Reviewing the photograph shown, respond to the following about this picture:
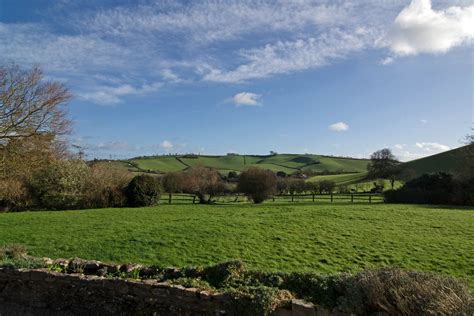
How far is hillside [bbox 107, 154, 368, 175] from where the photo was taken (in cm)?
9489

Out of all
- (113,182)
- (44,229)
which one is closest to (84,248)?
(44,229)

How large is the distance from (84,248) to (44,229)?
5.07 metres

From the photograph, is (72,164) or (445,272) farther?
(72,164)

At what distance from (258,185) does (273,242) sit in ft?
77.1

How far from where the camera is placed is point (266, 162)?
114438 mm

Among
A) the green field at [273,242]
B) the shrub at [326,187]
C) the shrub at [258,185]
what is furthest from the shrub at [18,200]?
the shrub at [326,187]

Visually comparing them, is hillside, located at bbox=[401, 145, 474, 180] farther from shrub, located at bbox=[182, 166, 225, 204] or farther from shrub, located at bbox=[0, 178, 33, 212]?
shrub, located at bbox=[0, 178, 33, 212]

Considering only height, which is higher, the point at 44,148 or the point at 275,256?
the point at 44,148

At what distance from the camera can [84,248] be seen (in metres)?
11.2

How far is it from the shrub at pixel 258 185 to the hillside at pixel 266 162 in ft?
178

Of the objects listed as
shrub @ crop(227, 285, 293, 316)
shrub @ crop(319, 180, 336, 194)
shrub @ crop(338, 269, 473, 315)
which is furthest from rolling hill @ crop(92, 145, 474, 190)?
shrub @ crop(227, 285, 293, 316)

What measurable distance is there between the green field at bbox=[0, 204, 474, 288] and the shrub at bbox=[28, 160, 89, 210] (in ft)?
36.7

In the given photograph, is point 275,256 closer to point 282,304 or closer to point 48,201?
point 282,304

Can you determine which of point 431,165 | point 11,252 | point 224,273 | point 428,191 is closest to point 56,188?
point 11,252
